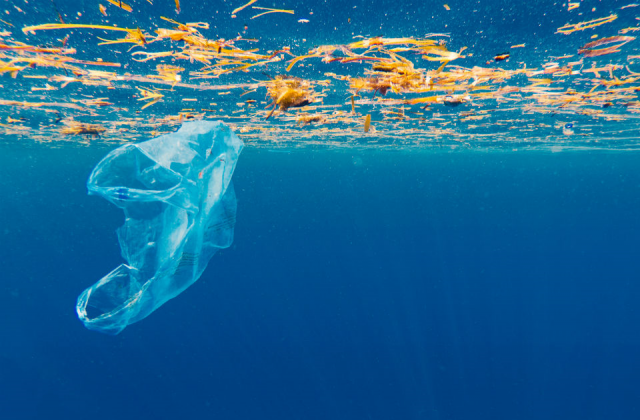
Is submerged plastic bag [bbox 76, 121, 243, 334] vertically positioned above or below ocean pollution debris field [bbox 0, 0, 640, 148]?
below

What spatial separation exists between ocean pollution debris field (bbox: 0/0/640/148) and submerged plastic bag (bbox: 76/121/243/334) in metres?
1.32

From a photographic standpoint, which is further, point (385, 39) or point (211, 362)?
point (211, 362)

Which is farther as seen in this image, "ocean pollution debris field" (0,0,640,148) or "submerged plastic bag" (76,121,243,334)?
"submerged plastic bag" (76,121,243,334)

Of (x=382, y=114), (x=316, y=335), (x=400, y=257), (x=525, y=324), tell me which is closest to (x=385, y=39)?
(x=382, y=114)

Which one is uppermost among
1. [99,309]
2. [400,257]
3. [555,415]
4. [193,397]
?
[99,309]

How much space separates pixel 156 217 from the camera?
3949 mm

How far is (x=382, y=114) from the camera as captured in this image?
9383mm

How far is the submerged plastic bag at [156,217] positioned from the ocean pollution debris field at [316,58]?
1324mm

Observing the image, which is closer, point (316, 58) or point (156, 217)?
point (156, 217)

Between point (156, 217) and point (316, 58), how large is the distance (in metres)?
3.10

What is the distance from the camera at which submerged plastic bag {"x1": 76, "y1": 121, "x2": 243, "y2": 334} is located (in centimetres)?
344

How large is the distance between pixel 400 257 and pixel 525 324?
106 ft

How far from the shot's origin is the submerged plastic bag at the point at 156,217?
3.44 meters

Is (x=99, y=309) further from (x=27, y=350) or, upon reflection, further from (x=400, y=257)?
(x=400, y=257)
